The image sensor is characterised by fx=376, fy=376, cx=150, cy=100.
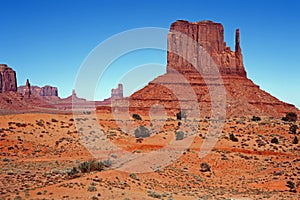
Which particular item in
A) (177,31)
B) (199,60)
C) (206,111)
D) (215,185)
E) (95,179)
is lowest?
(215,185)

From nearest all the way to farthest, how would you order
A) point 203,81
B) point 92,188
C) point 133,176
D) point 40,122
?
1. point 92,188
2. point 133,176
3. point 40,122
4. point 203,81

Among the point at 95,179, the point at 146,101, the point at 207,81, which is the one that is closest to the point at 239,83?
the point at 207,81

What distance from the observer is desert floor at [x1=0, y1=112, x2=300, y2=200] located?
18.4m

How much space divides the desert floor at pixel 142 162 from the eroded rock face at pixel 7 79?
352 ft

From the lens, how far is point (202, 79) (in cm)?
9419

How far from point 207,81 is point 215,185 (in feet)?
221

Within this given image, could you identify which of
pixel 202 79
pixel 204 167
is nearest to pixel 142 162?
pixel 204 167

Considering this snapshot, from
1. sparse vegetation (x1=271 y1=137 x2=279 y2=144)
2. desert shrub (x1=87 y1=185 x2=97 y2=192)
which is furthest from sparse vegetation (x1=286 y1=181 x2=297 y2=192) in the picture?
sparse vegetation (x1=271 y1=137 x2=279 y2=144)

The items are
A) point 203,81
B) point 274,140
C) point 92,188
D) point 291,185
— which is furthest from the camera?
point 203,81

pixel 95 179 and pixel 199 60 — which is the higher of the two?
pixel 199 60

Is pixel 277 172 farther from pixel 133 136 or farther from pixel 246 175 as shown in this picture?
pixel 133 136

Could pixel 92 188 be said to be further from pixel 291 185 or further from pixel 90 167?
pixel 291 185

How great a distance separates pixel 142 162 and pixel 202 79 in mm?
70214

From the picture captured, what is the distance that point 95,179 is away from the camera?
1839 cm
